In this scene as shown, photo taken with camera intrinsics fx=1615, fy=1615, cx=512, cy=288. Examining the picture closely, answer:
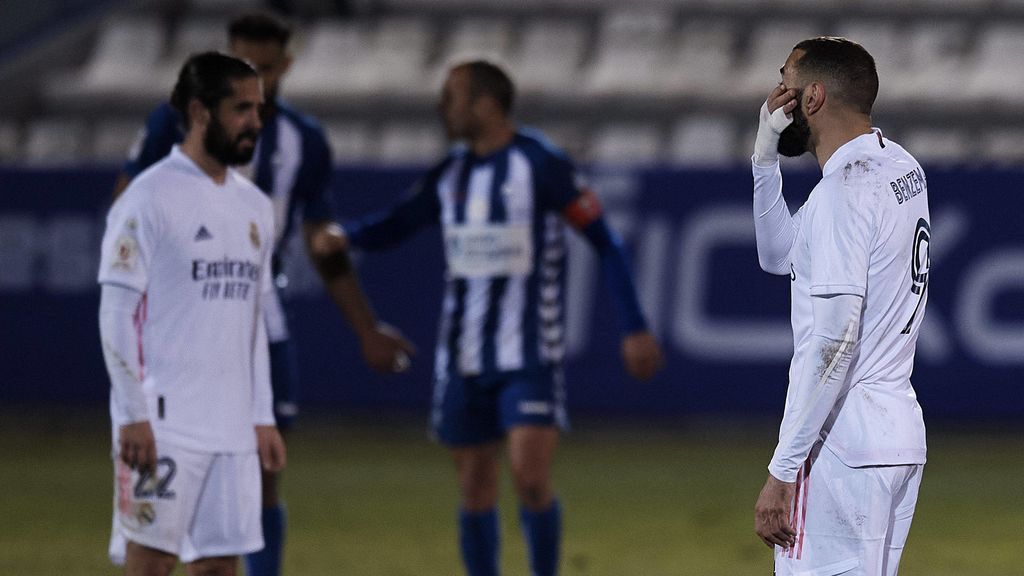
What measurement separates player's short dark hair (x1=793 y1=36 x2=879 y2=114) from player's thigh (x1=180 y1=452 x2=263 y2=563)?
77.6 inches

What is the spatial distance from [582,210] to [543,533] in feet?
4.06

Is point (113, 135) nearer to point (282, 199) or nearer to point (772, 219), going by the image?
point (282, 199)

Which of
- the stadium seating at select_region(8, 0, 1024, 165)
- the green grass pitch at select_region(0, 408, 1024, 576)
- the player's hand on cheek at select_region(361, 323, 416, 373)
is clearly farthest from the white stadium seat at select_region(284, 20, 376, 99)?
the player's hand on cheek at select_region(361, 323, 416, 373)

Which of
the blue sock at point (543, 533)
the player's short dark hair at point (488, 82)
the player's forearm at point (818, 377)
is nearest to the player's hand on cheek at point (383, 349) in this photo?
the blue sock at point (543, 533)

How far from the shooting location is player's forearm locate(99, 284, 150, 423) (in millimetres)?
4285

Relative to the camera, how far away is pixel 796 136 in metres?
3.70

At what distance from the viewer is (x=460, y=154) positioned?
642 cm

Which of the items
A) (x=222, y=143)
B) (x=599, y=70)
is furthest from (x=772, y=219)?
(x=599, y=70)

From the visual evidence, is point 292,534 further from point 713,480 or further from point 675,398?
point 675,398

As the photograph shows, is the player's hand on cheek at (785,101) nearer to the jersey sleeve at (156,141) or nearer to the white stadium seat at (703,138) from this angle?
the jersey sleeve at (156,141)

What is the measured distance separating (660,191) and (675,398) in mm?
1400

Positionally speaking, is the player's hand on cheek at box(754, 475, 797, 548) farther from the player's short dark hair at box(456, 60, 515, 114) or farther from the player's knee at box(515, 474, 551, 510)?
the player's short dark hair at box(456, 60, 515, 114)

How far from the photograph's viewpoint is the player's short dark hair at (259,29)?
5973 mm

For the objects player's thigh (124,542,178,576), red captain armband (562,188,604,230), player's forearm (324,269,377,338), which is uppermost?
red captain armband (562,188,604,230)
